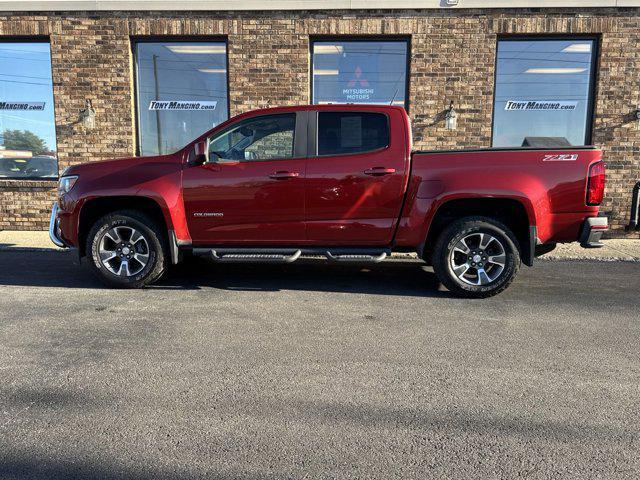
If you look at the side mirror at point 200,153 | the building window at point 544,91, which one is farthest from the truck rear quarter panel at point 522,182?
the building window at point 544,91

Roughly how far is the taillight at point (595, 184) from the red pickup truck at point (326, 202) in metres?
0.02

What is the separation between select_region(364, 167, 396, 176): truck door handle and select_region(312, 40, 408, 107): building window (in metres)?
4.82

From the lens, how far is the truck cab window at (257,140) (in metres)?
5.28

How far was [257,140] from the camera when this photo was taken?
5.38 m

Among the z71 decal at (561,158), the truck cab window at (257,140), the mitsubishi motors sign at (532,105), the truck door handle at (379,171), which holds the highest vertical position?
the mitsubishi motors sign at (532,105)

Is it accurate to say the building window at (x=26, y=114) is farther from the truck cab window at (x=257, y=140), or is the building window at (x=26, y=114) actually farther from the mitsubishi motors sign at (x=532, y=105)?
the mitsubishi motors sign at (x=532, y=105)

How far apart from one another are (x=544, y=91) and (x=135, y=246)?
821 cm

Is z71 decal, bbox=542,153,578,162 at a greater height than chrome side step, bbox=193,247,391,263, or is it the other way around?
z71 decal, bbox=542,153,578,162

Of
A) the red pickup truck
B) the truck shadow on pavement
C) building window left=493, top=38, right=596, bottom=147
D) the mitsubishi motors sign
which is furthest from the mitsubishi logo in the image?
the red pickup truck

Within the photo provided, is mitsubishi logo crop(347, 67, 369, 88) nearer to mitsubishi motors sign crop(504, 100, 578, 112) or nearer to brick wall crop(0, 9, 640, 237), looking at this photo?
brick wall crop(0, 9, 640, 237)

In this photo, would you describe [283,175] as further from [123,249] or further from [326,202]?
[123,249]

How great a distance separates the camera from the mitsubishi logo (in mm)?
9609

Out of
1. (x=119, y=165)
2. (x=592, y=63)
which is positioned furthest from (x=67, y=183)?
(x=592, y=63)

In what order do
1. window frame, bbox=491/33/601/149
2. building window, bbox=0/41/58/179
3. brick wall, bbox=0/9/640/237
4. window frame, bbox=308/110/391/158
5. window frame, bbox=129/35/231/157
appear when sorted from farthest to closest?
building window, bbox=0/41/58/179
window frame, bbox=129/35/231/157
window frame, bbox=491/33/601/149
brick wall, bbox=0/9/640/237
window frame, bbox=308/110/391/158
